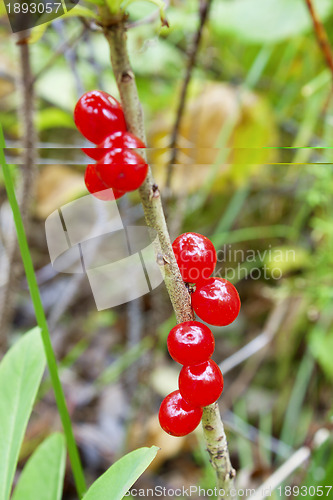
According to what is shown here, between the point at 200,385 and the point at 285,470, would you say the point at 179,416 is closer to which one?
the point at 200,385

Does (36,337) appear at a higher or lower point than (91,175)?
lower

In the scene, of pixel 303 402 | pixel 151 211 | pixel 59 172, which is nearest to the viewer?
pixel 151 211

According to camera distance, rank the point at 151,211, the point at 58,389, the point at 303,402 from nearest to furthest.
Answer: the point at 151,211
the point at 58,389
the point at 303,402

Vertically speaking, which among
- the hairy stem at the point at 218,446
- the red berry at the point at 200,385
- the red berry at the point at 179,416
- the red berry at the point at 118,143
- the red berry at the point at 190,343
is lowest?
the hairy stem at the point at 218,446

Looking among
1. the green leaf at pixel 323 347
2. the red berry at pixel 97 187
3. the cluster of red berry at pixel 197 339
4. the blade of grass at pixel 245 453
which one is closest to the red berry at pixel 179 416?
the cluster of red berry at pixel 197 339

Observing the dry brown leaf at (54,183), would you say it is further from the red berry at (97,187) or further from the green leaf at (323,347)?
the red berry at (97,187)

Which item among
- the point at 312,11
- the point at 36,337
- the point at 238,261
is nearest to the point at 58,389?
the point at 36,337

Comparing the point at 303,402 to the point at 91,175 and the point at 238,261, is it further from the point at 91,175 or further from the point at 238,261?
the point at 91,175
